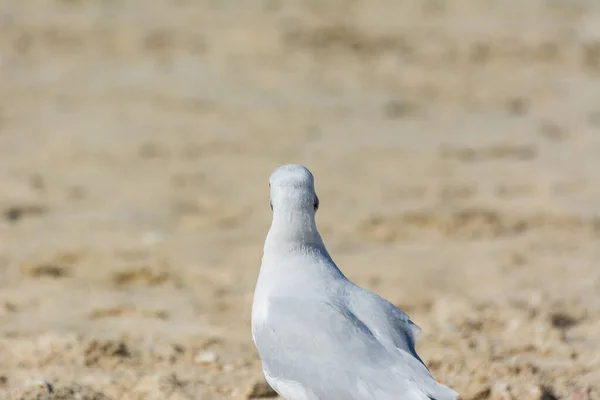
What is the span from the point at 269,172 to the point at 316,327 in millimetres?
5448

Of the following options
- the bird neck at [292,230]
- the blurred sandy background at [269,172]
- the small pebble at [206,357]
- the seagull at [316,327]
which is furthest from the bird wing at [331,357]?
the small pebble at [206,357]

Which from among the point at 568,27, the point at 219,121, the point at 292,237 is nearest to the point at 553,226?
the point at 219,121

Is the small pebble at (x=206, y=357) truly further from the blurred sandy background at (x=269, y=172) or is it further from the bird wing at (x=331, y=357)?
the bird wing at (x=331, y=357)

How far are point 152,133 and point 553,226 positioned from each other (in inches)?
148

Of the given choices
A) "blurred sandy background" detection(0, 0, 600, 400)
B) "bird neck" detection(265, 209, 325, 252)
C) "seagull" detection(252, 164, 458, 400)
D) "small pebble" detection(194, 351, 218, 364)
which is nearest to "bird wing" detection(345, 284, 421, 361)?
"seagull" detection(252, 164, 458, 400)

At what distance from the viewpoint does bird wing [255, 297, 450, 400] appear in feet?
10.4

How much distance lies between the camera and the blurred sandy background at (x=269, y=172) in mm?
4883

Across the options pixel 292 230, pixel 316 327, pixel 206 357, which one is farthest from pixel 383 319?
pixel 206 357

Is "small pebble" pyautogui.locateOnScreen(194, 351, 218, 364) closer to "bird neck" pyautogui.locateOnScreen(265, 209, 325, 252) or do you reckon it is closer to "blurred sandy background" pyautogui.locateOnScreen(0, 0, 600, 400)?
"blurred sandy background" pyautogui.locateOnScreen(0, 0, 600, 400)

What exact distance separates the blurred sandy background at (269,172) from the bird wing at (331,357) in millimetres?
804

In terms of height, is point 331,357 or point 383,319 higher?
point 383,319

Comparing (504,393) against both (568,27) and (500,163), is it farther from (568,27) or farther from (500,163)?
(568,27)

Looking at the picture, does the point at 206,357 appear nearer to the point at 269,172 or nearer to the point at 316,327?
the point at 316,327

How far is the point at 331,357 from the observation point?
3258mm
